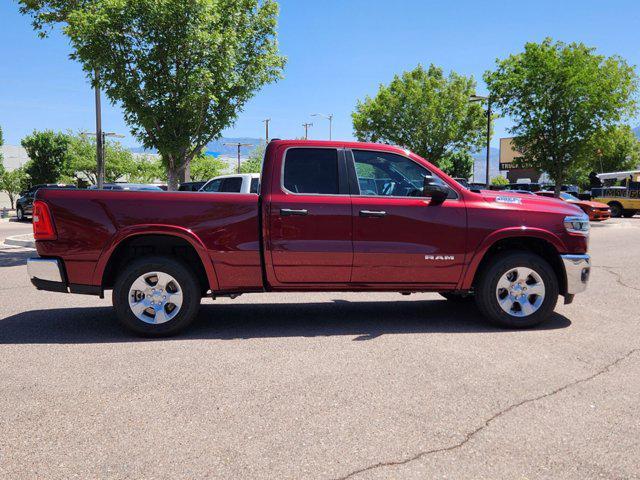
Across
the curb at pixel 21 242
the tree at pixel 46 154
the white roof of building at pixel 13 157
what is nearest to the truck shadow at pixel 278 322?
the curb at pixel 21 242

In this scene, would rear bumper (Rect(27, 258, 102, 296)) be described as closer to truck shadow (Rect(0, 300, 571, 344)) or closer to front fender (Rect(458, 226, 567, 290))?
truck shadow (Rect(0, 300, 571, 344))

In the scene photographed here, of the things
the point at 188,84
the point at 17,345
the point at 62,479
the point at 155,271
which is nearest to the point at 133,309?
the point at 155,271

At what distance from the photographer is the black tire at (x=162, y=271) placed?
515 cm

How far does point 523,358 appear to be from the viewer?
4.62 metres

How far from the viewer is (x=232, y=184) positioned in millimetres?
13188

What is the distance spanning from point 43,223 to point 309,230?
2.57 m

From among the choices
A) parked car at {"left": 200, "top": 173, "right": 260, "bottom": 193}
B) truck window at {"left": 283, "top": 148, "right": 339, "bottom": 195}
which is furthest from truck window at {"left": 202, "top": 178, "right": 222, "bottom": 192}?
truck window at {"left": 283, "top": 148, "right": 339, "bottom": 195}

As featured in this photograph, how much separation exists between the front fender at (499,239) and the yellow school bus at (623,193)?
96.2 ft

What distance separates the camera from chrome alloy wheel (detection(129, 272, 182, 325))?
17.0 feet

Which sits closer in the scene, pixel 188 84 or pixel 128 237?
pixel 128 237

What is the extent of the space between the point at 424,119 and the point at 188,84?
26.6 metres

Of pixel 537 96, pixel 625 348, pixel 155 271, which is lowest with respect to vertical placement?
pixel 625 348

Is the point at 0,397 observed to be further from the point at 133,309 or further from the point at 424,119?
the point at 424,119

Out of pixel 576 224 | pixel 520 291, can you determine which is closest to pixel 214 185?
pixel 520 291
